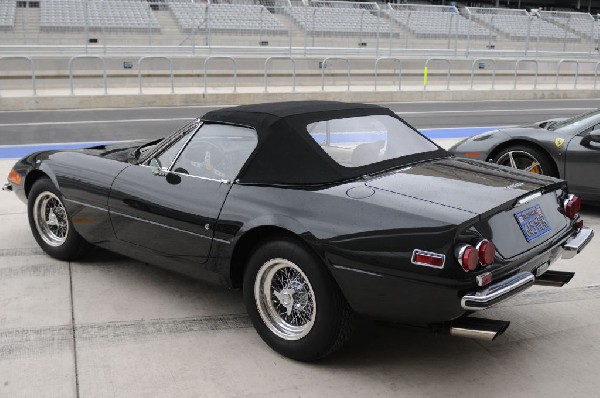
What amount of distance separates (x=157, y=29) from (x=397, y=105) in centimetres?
1161

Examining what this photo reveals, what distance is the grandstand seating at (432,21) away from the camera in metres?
30.3

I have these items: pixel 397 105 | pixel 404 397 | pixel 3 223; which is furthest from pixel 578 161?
pixel 397 105

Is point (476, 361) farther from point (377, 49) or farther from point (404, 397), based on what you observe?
point (377, 49)

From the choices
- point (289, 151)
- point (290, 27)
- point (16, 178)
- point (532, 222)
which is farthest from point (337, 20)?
point (532, 222)

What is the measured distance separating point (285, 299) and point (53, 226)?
2.51 meters

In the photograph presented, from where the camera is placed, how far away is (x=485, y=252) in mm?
3184

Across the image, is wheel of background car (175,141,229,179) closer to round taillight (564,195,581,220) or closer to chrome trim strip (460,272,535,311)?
chrome trim strip (460,272,535,311)

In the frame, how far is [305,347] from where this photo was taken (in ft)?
11.8

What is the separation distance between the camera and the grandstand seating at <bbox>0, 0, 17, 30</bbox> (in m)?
24.4

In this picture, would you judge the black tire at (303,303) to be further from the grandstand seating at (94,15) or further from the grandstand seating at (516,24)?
the grandstand seating at (516,24)

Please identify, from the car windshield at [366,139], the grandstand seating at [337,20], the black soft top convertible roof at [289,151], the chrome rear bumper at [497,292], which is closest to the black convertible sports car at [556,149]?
the car windshield at [366,139]

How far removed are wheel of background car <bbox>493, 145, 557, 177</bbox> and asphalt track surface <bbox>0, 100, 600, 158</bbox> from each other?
20.4ft

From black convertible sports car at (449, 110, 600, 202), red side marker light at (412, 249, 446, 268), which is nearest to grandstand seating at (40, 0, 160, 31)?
black convertible sports car at (449, 110, 600, 202)

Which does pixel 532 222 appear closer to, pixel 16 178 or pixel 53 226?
pixel 53 226
